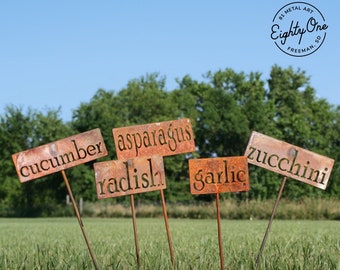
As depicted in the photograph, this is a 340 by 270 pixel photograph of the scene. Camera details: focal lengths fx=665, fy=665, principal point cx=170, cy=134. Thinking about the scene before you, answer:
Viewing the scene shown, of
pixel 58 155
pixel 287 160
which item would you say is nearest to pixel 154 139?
pixel 58 155

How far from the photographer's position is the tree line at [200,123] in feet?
149

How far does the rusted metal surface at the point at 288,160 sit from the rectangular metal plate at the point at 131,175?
487mm

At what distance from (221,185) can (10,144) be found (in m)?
43.9

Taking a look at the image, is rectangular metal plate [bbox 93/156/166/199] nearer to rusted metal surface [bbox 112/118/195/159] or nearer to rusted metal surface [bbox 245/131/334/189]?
rusted metal surface [bbox 112/118/195/159]

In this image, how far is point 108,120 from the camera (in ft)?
147

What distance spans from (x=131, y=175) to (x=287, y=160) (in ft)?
2.69

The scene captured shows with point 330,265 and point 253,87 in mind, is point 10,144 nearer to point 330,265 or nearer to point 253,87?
point 253,87

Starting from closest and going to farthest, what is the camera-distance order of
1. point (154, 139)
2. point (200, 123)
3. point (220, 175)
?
point (220, 175) → point (154, 139) → point (200, 123)

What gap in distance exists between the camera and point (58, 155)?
3.43 metres

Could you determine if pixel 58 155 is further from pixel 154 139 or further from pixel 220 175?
pixel 220 175

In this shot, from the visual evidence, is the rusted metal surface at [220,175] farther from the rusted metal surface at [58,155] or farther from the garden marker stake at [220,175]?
the rusted metal surface at [58,155]

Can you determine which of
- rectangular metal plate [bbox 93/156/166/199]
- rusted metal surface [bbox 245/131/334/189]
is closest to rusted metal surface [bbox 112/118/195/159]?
rectangular metal plate [bbox 93/156/166/199]

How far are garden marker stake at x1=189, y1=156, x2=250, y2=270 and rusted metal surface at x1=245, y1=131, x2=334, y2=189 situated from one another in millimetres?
140

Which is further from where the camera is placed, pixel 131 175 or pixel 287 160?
pixel 287 160
